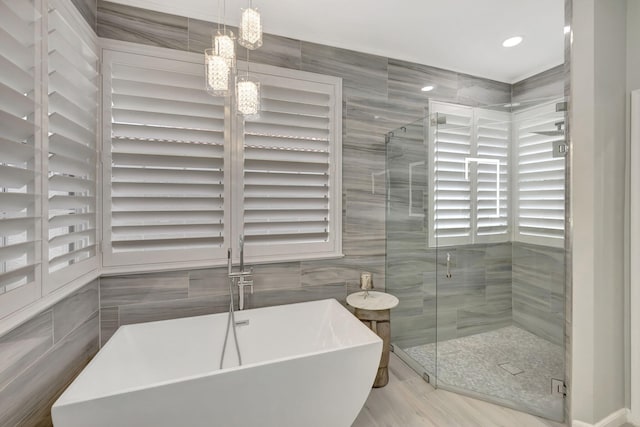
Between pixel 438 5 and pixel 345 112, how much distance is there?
0.95 meters

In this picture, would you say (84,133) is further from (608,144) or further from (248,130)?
(608,144)

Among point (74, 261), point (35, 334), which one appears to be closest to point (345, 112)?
point (74, 261)

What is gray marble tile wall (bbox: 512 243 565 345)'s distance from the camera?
195 cm

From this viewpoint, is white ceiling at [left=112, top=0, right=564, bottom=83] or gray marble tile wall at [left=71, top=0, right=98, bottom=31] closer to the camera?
gray marble tile wall at [left=71, top=0, right=98, bottom=31]

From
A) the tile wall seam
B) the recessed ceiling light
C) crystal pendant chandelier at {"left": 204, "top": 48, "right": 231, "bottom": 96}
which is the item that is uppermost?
the recessed ceiling light

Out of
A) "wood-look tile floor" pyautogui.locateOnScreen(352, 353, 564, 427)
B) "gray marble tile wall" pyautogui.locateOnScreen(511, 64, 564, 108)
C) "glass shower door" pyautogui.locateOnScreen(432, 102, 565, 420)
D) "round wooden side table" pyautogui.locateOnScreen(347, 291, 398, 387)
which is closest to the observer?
"wood-look tile floor" pyautogui.locateOnScreen(352, 353, 564, 427)

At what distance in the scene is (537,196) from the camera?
209 centimetres

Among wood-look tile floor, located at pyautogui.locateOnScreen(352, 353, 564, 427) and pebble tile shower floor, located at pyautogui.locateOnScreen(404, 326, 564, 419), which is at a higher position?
pebble tile shower floor, located at pyautogui.locateOnScreen(404, 326, 564, 419)

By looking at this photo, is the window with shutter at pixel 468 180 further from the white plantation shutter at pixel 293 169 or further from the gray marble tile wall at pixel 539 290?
the white plantation shutter at pixel 293 169

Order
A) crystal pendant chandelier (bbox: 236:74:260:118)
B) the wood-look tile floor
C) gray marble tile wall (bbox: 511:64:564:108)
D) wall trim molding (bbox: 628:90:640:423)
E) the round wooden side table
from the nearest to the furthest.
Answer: crystal pendant chandelier (bbox: 236:74:260:118)
wall trim molding (bbox: 628:90:640:423)
the wood-look tile floor
the round wooden side table
gray marble tile wall (bbox: 511:64:564:108)

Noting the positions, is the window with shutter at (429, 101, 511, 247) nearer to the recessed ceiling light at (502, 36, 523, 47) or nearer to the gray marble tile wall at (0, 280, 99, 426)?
the recessed ceiling light at (502, 36, 523, 47)

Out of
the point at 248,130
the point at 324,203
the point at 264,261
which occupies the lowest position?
the point at 264,261

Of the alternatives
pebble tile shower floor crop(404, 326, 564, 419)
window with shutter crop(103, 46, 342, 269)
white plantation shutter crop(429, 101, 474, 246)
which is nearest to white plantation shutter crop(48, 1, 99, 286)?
window with shutter crop(103, 46, 342, 269)

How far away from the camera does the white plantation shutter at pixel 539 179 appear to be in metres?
1.93
